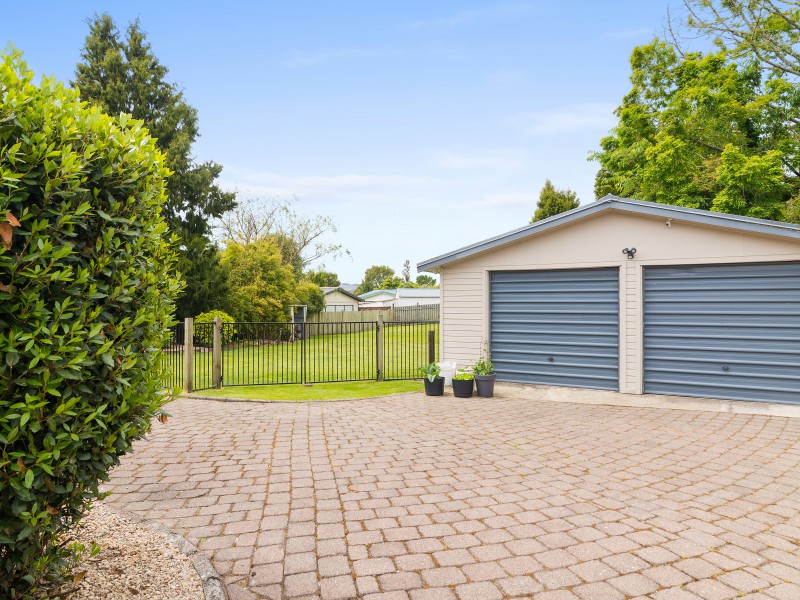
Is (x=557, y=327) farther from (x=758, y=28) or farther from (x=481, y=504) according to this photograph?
(x=758, y=28)

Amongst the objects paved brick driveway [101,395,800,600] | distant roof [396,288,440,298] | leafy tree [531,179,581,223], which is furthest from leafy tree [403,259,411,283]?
paved brick driveway [101,395,800,600]

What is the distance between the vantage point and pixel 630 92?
22.9 m

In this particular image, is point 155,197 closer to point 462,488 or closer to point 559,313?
point 462,488

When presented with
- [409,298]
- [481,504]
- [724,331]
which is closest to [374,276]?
Answer: [409,298]

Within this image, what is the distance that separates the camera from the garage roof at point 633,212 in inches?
308

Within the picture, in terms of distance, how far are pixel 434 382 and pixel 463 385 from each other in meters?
0.60

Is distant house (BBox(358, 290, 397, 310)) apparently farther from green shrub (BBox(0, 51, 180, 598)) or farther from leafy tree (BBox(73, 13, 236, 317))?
green shrub (BBox(0, 51, 180, 598))

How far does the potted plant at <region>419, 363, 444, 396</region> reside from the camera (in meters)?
9.84

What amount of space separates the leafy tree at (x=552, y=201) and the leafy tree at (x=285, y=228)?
63.0 ft

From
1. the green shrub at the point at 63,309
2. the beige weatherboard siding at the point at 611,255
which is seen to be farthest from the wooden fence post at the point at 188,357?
the green shrub at the point at 63,309

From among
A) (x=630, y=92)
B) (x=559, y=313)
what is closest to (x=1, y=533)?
(x=559, y=313)

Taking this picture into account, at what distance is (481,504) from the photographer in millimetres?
4258

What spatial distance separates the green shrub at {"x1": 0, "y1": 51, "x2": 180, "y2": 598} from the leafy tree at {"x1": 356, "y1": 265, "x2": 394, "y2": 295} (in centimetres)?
9987

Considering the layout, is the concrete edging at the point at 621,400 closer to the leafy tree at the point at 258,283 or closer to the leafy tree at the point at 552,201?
the leafy tree at the point at 258,283
